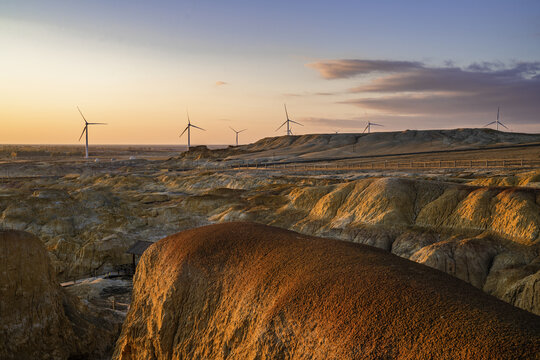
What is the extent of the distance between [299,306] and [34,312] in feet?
50.3

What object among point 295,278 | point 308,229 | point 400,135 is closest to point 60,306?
point 295,278

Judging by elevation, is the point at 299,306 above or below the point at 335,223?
above

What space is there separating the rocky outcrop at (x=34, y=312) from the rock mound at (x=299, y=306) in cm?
681

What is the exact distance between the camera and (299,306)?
28.2ft

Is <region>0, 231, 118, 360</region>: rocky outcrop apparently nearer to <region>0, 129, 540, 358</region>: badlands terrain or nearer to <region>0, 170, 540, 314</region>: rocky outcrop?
<region>0, 129, 540, 358</region>: badlands terrain

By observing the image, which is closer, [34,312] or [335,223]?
[34,312]

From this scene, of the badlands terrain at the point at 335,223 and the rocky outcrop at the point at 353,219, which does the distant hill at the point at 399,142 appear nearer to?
the badlands terrain at the point at 335,223

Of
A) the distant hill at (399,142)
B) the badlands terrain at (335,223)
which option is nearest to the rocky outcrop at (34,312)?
the badlands terrain at (335,223)

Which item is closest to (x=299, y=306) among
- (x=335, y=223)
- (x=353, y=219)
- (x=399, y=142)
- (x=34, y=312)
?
(x=34, y=312)

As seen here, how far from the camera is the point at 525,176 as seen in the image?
41.9 metres

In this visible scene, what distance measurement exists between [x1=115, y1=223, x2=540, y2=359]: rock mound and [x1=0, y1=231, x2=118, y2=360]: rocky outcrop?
6.81 metres

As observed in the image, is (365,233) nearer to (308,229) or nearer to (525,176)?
(308,229)

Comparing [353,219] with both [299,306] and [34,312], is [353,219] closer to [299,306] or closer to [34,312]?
[34,312]

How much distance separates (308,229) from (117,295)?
59.5 feet
